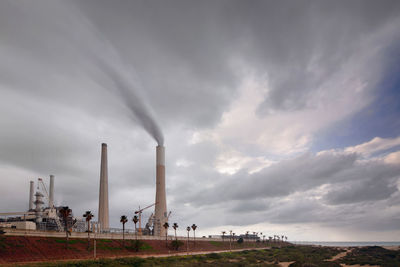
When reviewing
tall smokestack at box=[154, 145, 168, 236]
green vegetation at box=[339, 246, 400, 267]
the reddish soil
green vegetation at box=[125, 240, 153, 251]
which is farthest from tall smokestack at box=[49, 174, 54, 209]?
green vegetation at box=[339, 246, 400, 267]

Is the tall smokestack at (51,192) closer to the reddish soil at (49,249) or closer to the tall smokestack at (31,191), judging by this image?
the tall smokestack at (31,191)

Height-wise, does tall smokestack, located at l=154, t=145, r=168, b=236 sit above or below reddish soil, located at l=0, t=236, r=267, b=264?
above

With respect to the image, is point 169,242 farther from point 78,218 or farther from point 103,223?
point 78,218

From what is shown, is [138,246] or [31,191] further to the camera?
[31,191]

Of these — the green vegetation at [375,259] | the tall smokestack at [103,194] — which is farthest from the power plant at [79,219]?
the green vegetation at [375,259]

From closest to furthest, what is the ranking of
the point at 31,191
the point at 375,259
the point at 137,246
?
the point at 375,259 → the point at 137,246 → the point at 31,191

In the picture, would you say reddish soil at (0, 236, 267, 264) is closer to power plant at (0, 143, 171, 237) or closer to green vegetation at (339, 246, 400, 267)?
power plant at (0, 143, 171, 237)

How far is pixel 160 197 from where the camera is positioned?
433ft

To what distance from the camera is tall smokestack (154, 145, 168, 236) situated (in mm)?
131500

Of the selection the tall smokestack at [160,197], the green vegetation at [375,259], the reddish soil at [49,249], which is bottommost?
the green vegetation at [375,259]

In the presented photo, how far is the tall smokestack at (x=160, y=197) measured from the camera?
132m

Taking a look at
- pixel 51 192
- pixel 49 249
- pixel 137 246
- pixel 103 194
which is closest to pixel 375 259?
pixel 137 246

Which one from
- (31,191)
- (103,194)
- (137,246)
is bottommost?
(137,246)

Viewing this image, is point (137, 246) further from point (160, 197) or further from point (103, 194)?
point (160, 197)
